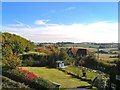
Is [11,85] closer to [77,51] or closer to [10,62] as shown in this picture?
[10,62]

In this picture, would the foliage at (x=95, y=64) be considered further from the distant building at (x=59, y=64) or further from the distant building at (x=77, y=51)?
the distant building at (x=59, y=64)

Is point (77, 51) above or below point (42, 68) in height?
above

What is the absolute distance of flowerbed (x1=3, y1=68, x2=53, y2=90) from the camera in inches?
232

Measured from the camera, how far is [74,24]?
6.71 meters

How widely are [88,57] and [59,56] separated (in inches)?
49.7

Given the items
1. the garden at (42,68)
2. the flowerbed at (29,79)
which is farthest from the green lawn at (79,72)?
the flowerbed at (29,79)

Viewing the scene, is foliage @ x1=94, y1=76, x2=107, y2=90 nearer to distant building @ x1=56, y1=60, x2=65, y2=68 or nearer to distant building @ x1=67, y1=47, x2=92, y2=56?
distant building @ x1=56, y1=60, x2=65, y2=68

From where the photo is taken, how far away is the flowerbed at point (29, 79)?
590 cm

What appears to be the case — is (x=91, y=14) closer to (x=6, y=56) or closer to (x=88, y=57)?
(x=6, y=56)

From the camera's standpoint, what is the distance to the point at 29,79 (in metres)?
6.35

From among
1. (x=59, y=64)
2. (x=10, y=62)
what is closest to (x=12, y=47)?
(x=10, y=62)

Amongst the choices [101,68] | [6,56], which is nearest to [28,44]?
[6,56]

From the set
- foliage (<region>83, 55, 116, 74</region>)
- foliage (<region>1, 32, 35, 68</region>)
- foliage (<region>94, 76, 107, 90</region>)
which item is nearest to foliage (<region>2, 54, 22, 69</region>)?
foliage (<region>1, 32, 35, 68</region>)

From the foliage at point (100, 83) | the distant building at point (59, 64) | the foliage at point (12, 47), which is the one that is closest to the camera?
the foliage at point (100, 83)
